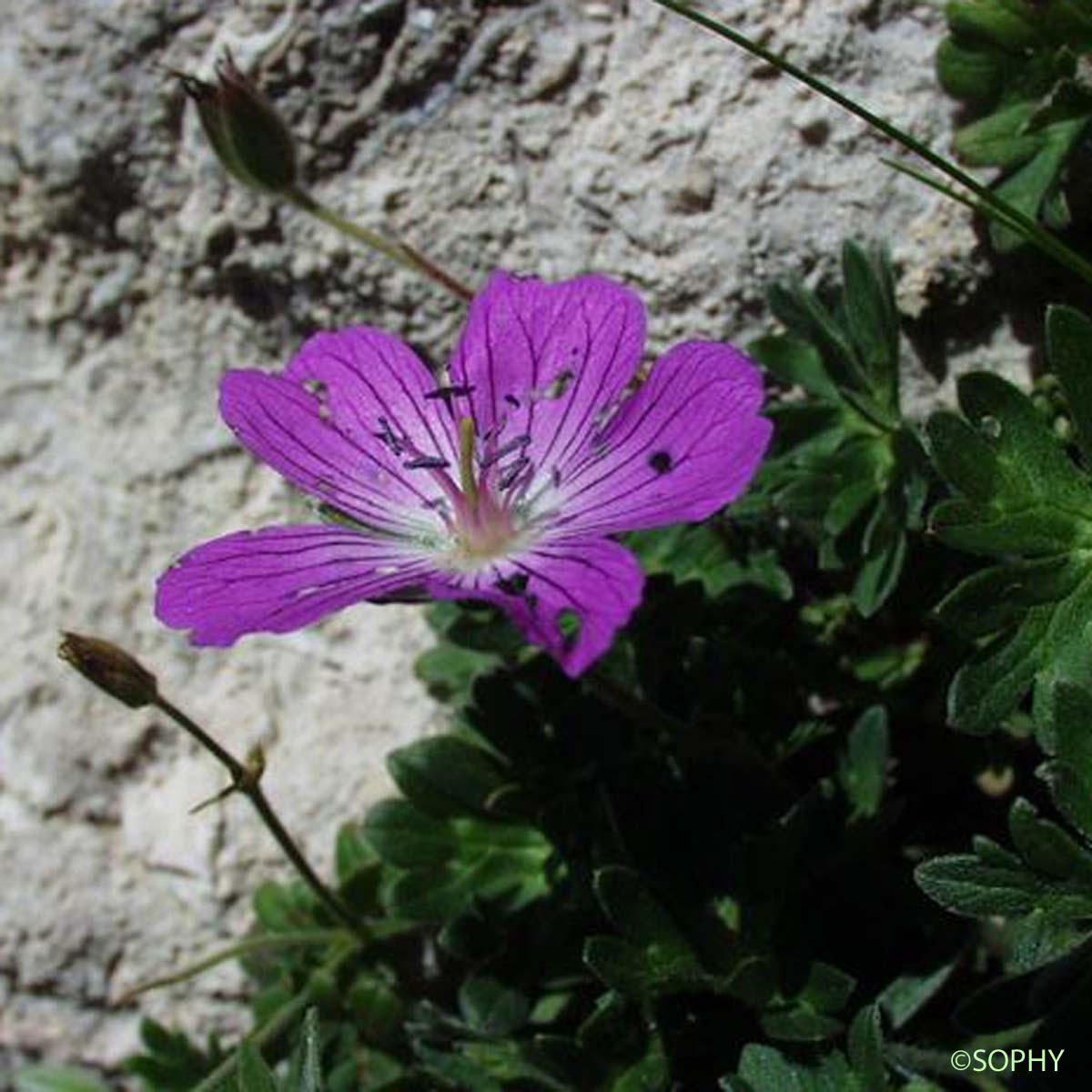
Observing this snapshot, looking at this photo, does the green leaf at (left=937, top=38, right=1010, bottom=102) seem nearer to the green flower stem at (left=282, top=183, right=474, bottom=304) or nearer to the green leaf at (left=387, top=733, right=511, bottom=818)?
the green flower stem at (left=282, top=183, right=474, bottom=304)

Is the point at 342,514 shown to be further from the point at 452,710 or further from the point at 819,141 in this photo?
the point at 819,141

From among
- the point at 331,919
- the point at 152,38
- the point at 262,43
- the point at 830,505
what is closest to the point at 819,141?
the point at 830,505

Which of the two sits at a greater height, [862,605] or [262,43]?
[262,43]

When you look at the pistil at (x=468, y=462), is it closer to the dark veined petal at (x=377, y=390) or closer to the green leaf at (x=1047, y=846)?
the dark veined petal at (x=377, y=390)

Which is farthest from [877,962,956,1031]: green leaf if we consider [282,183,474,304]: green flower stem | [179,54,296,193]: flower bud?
[179,54,296,193]: flower bud

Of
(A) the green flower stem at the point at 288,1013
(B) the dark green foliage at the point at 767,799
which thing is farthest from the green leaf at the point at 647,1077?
(A) the green flower stem at the point at 288,1013

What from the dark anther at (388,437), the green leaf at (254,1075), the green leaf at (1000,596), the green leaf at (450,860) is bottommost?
the green leaf at (254,1075)
